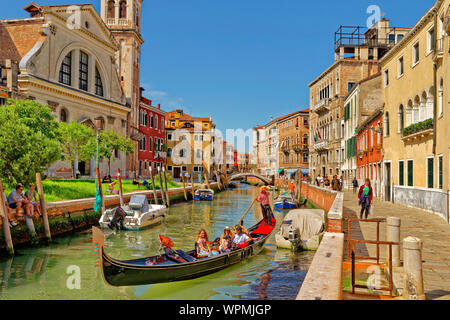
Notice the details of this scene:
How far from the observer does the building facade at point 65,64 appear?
2391 cm

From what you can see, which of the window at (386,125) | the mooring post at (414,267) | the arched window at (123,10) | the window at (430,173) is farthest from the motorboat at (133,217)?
the arched window at (123,10)

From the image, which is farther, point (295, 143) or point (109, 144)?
point (295, 143)

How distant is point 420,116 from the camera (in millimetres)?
14594

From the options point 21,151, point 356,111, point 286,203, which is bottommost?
point 286,203

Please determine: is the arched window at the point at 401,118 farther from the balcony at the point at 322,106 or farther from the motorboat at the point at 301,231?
the balcony at the point at 322,106

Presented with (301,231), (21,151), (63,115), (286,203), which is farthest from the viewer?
(63,115)

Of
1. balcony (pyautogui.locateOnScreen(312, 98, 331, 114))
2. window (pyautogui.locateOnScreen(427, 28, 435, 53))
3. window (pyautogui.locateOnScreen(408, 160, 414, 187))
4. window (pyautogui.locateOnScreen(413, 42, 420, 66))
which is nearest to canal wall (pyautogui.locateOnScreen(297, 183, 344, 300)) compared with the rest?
window (pyautogui.locateOnScreen(427, 28, 435, 53))

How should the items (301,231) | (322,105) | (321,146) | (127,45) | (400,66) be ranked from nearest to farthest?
(301,231)
(400,66)
(127,45)
(322,105)
(321,146)

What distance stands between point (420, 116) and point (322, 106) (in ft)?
78.3

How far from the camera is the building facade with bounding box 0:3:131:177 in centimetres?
2391

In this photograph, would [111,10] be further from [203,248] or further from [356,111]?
[203,248]

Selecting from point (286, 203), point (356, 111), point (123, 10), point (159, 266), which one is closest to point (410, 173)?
point (286, 203)

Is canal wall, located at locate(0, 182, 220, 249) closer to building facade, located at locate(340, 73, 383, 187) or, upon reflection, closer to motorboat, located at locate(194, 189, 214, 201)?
motorboat, located at locate(194, 189, 214, 201)

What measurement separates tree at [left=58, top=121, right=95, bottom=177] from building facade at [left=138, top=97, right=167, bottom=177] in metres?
14.0
